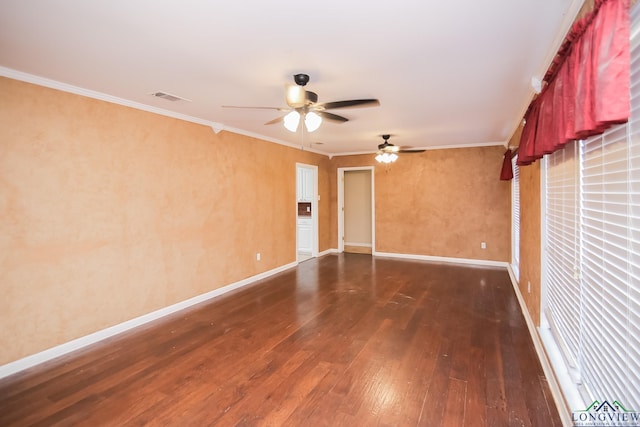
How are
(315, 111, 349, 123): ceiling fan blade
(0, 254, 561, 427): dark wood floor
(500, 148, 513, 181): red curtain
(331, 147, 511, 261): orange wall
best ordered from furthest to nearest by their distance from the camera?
1. (331, 147, 511, 261): orange wall
2. (500, 148, 513, 181): red curtain
3. (315, 111, 349, 123): ceiling fan blade
4. (0, 254, 561, 427): dark wood floor

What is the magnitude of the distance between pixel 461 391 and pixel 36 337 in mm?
3577

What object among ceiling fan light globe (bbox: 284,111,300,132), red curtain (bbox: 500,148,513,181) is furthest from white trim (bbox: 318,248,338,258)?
ceiling fan light globe (bbox: 284,111,300,132)

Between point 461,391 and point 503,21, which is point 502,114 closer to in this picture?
point 503,21

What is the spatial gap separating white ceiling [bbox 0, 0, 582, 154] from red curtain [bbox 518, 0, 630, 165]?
0.44m

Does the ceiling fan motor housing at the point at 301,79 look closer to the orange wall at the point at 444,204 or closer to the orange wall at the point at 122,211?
the orange wall at the point at 122,211

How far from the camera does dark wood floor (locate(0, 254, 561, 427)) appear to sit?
211 centimetres

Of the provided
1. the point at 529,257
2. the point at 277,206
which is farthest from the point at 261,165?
the point at 529,257

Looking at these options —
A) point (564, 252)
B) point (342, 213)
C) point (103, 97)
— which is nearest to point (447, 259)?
point (342, 213)

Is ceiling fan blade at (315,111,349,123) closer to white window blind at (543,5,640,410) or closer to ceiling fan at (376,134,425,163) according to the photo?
white window blind at (543,5,640,410)

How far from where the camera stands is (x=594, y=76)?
3.96 ft

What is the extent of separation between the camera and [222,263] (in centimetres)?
474

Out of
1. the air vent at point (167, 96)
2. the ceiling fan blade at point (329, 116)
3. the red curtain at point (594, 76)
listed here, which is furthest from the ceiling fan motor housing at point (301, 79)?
the red curtain at point (594, 76)

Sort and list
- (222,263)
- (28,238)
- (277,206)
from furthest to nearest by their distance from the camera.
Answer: (277,206)
(222,263)
(28,238)

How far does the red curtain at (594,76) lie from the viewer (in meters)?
1.07
